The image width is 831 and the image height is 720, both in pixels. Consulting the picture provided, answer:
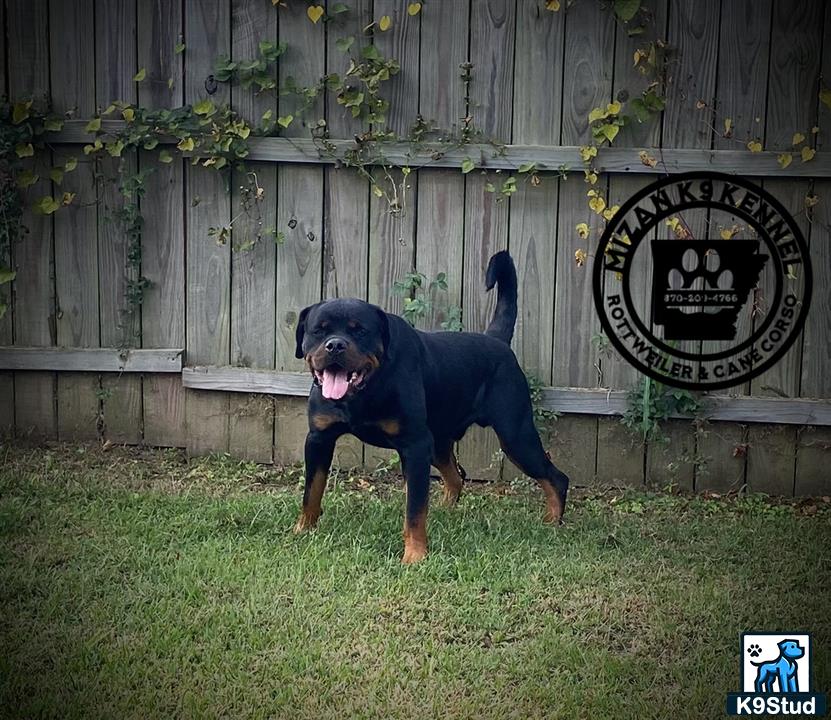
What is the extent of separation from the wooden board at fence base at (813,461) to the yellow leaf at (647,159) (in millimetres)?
1263

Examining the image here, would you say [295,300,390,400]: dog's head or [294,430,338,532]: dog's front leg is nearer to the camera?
[295,300,390,400]: dog's head

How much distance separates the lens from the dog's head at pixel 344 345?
3.32 m

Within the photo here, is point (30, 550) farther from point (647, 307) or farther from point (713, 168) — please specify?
point (713, 168)

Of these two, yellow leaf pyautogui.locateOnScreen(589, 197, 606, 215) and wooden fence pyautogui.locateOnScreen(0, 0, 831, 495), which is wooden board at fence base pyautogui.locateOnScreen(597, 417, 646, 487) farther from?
yellow leaf pyautogui.locateOnScreen(589, 197, 606, 215)

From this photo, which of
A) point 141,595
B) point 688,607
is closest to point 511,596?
point 688,607

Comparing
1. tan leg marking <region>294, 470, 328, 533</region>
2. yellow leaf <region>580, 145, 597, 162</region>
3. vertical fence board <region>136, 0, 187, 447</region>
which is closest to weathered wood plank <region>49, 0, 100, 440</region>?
vertical fence board <region>136, 0, 187, 447</region>

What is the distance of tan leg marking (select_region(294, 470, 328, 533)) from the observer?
371 cm

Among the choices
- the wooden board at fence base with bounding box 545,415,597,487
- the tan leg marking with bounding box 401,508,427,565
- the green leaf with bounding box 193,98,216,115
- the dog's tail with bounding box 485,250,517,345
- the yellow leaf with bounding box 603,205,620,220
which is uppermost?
the green leaf with bounding box 193,98,216,115

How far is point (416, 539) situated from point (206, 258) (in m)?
1.86

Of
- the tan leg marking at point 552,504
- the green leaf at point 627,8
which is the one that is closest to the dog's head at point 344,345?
the tan leg marking at point 552,504

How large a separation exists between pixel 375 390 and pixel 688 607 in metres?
1.18

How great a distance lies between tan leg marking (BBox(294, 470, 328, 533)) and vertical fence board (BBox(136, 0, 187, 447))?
1.32 m

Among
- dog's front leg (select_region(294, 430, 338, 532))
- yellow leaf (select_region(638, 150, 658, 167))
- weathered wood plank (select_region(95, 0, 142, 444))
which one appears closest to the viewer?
dog's front leg (select_region(294, 430, 338, 532))

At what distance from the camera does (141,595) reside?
3141 millimetres
